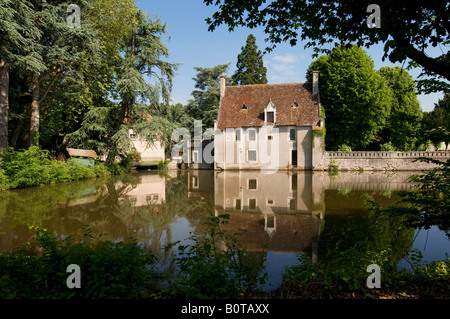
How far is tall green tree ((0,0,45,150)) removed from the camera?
14.8 meters

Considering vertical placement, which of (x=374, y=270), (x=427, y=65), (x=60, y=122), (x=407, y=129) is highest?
(x=60, y=122)

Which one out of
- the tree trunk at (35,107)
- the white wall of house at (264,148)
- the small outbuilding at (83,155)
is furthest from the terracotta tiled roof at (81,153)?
the white wall of house at (264,148)

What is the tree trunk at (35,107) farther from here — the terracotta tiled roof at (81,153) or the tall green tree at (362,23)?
the tall green tree at (362,23)

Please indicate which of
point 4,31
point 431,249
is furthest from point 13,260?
point 4,31

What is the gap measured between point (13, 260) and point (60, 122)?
24.9 m

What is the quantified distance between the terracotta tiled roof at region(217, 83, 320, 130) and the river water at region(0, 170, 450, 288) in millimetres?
18302

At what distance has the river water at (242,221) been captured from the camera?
655 centimetres

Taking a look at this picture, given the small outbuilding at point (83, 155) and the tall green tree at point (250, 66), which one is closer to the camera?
the small outbuilding at point (83, 155)

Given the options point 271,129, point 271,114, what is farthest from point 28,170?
point 271,114

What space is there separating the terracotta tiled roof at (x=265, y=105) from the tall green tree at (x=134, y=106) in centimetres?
876

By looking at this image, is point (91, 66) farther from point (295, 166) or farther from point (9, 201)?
point (295, 166)

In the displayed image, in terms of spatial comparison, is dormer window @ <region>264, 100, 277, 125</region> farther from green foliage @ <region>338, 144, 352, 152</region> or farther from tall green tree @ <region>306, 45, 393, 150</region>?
green foliage @ <region>338, 144, 352, 152</region>

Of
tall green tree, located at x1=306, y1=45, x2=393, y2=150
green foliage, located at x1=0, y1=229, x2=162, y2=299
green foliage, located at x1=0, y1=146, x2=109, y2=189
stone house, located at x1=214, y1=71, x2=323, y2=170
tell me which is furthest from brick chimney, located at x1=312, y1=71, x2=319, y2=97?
green foliage, located at x1=0, y1=229, x2=162, y2=299

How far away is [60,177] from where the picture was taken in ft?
62.4
